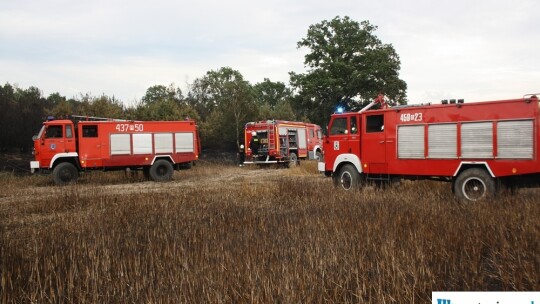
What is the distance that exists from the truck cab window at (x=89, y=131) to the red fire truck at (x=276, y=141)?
9.15 metres

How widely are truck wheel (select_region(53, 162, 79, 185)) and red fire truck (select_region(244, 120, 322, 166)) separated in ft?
32.1

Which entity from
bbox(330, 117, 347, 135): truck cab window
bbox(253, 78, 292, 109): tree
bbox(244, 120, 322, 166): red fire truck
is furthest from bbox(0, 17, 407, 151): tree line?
bbox(253, 78, 292, 109): tree

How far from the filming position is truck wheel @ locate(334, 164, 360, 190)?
11781 millimetres

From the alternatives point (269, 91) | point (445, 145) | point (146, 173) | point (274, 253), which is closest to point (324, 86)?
point (146, 173)

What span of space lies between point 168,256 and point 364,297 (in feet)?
7.77

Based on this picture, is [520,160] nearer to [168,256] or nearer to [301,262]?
[301,262]

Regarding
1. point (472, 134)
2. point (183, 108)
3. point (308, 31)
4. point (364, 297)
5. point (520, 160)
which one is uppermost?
point (308, 31)

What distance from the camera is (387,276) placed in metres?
3.86

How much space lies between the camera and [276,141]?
2286 centimetres

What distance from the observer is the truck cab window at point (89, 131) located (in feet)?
52.6

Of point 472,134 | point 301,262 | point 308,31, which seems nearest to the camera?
point 301,262

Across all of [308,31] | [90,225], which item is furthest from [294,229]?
[308,31]

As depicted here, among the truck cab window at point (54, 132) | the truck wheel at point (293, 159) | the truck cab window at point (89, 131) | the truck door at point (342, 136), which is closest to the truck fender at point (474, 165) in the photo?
the truck door at point (342, 136)

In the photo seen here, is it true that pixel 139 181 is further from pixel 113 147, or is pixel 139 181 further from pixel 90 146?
pixel 90 146
